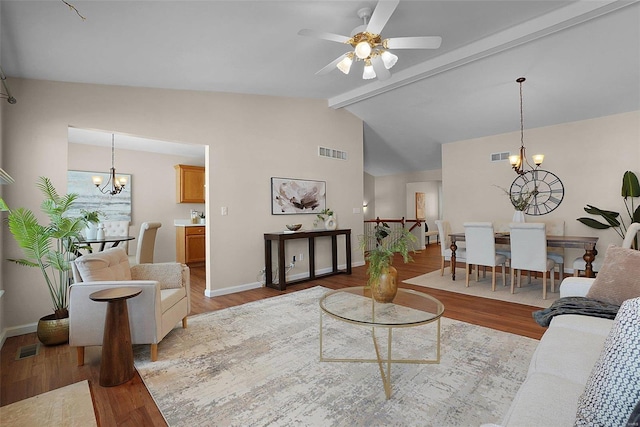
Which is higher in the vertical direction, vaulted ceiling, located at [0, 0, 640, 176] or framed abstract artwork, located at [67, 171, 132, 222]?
vaulted ceiling, located at [0, 0, 640, 176]

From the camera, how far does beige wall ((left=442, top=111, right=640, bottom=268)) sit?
463 cm

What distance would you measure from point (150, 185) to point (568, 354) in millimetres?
6606

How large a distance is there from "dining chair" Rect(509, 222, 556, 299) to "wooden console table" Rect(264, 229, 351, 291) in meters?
2.51

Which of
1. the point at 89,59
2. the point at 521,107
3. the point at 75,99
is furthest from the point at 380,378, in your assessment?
the point at 521,107

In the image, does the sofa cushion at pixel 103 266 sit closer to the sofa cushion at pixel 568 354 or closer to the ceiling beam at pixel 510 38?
the sofa cushion at pixel 568 354

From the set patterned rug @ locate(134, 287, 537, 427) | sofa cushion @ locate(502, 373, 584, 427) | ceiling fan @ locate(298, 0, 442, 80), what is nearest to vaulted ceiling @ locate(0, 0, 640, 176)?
ceiling fan @ locate(298, 0, 442, 80)

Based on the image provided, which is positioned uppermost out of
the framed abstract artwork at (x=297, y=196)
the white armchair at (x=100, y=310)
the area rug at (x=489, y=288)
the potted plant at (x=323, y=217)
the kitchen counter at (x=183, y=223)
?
the framed abstract artwork at (x=297, y=196)

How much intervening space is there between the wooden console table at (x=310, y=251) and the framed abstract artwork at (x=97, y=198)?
3125mm

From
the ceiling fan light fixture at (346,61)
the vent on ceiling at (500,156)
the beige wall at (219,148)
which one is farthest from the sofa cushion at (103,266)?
the vent on ceiling at (500,156)

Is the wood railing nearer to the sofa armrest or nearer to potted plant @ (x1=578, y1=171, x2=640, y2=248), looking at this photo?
potted plant @ (x1=578, y1=171, x2=640, y2=248)

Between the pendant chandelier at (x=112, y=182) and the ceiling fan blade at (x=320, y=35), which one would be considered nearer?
the ceiling fan blade at (x=320, y=35)

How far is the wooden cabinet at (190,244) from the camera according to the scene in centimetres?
A: 602

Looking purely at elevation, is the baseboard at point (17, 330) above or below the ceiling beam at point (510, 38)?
below

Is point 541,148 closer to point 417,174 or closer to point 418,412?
point 417,174
